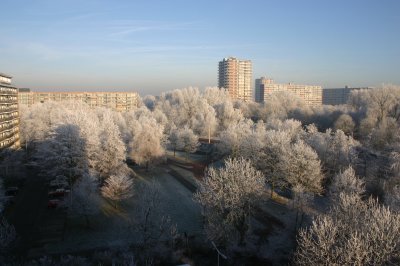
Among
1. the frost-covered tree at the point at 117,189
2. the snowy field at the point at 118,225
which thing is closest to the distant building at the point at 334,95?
the snowy field at the point at 118,225

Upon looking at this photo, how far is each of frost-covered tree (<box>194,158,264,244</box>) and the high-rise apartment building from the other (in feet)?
352

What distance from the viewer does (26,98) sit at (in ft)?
296

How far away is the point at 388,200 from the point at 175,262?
1290 cm

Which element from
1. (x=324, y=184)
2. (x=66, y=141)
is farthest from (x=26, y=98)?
(x=324, y=184)

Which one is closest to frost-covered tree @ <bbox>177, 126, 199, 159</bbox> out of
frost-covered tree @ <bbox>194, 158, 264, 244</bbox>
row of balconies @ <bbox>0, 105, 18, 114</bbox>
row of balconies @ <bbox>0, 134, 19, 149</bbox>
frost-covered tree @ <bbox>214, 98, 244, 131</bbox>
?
frost-covered tree @ <bbox>214, 98, 244, 131</bbox>

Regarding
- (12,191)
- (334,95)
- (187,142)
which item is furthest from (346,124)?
(334,95)

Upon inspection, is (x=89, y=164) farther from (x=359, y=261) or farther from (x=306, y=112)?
(x=306, y=112)

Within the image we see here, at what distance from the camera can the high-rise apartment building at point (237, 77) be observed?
126 meters

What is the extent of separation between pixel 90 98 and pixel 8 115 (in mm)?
53942

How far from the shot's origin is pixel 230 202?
64.3 feet

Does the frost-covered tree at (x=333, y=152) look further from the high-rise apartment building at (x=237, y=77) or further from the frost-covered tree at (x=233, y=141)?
the high-rise apartment building at (x=237, y=77)

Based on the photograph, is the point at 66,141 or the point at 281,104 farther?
the point at 281,104

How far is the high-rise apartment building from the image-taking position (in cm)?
12638

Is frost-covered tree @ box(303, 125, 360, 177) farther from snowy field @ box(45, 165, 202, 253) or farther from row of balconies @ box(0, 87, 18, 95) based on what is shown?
row of balconies @ box(0, 87, 18, 95)
